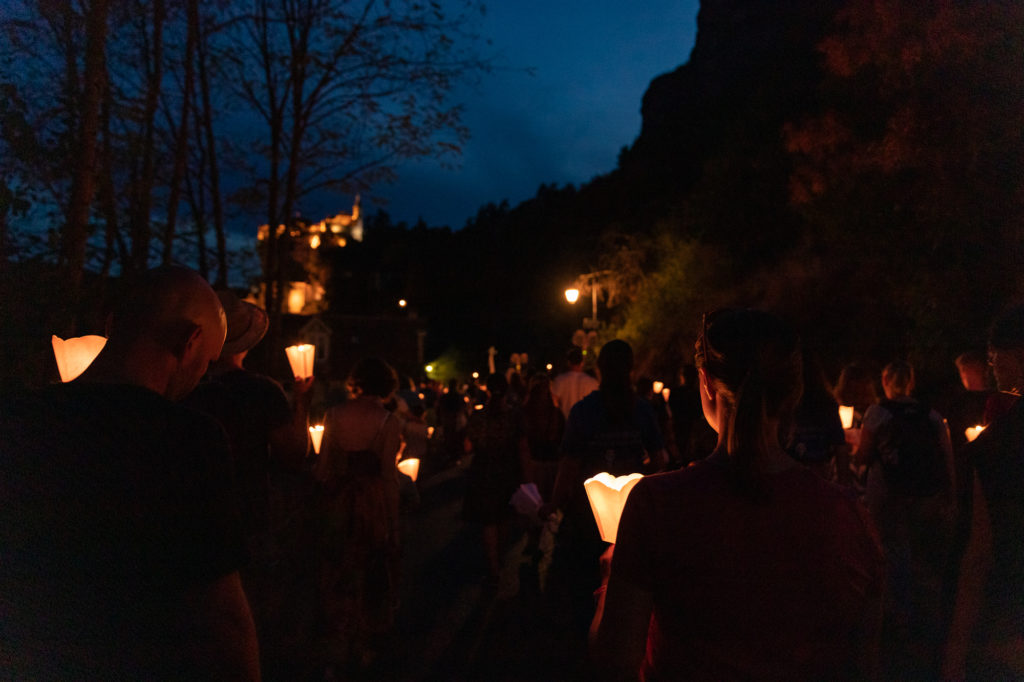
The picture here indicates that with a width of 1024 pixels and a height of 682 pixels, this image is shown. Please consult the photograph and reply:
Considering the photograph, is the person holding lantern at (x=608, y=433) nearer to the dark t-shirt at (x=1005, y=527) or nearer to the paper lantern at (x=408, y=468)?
→ the paper lantern at (x=408, y=468)

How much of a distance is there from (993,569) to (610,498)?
1220mm

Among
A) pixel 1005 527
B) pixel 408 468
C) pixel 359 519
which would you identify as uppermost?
pixel 1005 527

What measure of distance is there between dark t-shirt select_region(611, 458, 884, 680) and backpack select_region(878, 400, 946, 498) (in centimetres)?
419

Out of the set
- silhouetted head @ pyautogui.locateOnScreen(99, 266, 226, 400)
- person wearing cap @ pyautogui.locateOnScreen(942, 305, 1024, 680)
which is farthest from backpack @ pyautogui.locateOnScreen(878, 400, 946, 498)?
silhouetted head @ pyautogui.locateOnScreen(99, 266, 226, 400)

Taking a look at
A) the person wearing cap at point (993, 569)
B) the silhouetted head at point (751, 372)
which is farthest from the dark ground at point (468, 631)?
the silhouetted head at point (751, 372)

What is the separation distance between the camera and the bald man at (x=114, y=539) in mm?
1465

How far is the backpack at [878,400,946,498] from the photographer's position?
5352 mm

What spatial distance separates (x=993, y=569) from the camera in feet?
7.11

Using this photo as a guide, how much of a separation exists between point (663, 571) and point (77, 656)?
1250 mm

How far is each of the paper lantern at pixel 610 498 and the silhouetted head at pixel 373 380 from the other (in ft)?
12.0

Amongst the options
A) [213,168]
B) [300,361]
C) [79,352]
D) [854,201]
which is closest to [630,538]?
[79,352]

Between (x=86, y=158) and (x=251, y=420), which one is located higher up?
(x=86, y=158)

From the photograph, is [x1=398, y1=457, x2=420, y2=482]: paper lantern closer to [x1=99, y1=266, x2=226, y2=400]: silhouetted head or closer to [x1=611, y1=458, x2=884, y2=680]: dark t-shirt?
[x1=99, y1=266, x2=226, y2=400]: silhouetted head

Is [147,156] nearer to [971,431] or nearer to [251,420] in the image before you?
[251,420]
